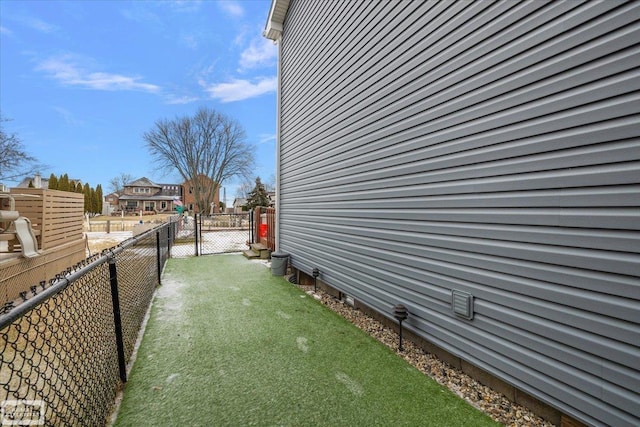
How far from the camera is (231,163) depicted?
29.6 meters

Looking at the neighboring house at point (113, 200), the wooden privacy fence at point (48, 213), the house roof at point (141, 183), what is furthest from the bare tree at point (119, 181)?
the wooden privacy fence at point (48, 213)

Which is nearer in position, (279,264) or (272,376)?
(272,376)

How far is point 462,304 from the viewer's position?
98.1 inches

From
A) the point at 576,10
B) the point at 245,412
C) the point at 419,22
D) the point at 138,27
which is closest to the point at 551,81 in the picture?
the point at 576,10

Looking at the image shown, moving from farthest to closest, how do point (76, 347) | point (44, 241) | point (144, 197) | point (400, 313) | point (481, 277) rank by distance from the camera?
point (144, 197) < point (44, 241) < point (400, 313) < point (76, 347) < point (481, 277)

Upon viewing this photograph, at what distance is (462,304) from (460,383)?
2.22ft

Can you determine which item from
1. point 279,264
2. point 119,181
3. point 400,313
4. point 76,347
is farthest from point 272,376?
point 119,181

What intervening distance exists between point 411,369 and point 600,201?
2016 millimetres

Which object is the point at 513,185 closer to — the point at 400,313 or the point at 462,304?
the point at 462,304

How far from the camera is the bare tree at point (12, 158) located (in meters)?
17.7

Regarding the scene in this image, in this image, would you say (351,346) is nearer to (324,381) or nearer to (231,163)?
(324,381)

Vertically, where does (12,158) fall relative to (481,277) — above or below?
above

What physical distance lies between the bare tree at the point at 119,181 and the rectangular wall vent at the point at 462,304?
6660 cm

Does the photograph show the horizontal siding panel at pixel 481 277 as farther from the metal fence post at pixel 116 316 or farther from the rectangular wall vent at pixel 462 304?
the metal fence post at pixel 116 316
